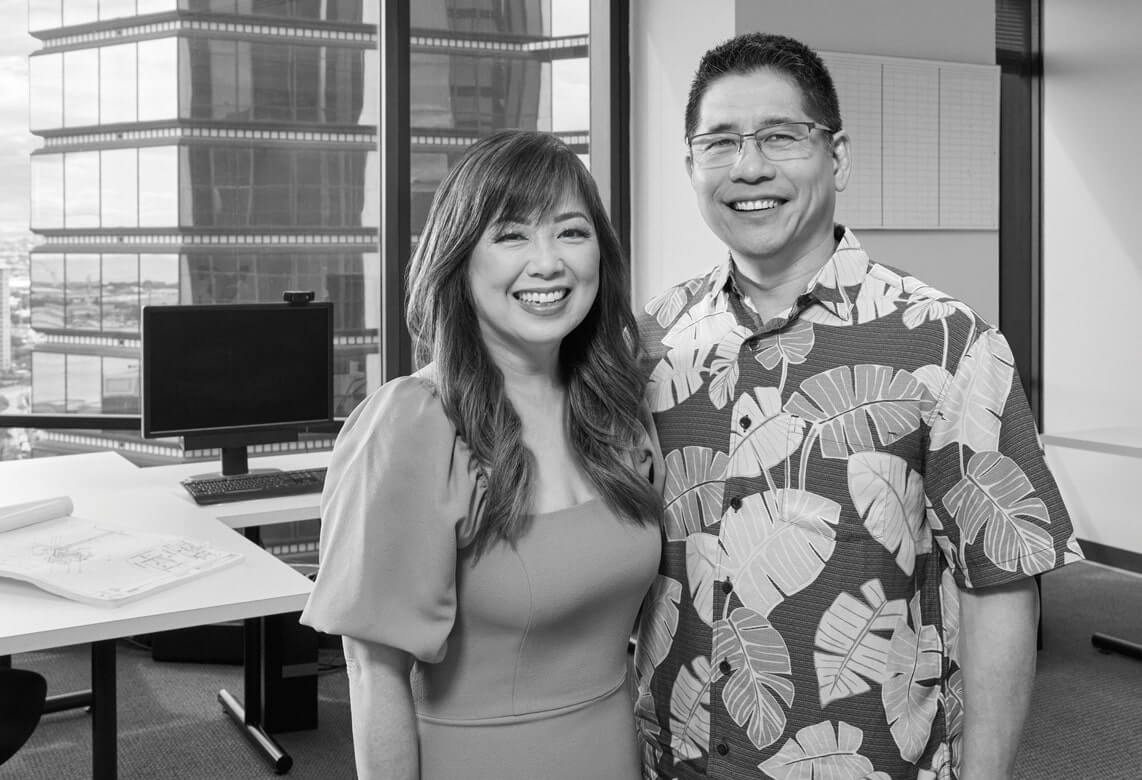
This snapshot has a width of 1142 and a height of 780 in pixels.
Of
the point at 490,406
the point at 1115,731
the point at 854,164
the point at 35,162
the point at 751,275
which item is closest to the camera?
the point at 490,406

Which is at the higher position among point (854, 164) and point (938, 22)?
point (938, 22)

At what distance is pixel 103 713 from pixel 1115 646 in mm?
3250

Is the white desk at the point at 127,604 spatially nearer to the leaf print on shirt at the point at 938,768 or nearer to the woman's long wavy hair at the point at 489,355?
the woman's long wavy hair at the point at 489,355

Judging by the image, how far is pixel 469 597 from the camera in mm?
1208

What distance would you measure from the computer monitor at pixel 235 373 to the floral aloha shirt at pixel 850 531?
2.03 m

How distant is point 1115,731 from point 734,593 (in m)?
2.42

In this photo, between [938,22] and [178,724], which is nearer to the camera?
[178,724]

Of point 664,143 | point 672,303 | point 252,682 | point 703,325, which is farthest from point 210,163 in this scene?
point 703,325

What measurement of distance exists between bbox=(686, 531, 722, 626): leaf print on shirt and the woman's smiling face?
302 mm

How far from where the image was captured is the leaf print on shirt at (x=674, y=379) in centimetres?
137

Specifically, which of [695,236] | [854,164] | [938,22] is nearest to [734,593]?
[695,236]

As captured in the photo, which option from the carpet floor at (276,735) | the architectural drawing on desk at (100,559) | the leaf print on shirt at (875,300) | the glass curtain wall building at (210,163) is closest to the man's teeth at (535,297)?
the leaf print on shirt at (875,300)

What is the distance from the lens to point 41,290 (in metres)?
3.82

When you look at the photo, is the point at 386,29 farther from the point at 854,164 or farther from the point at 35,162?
the point at 854,164
